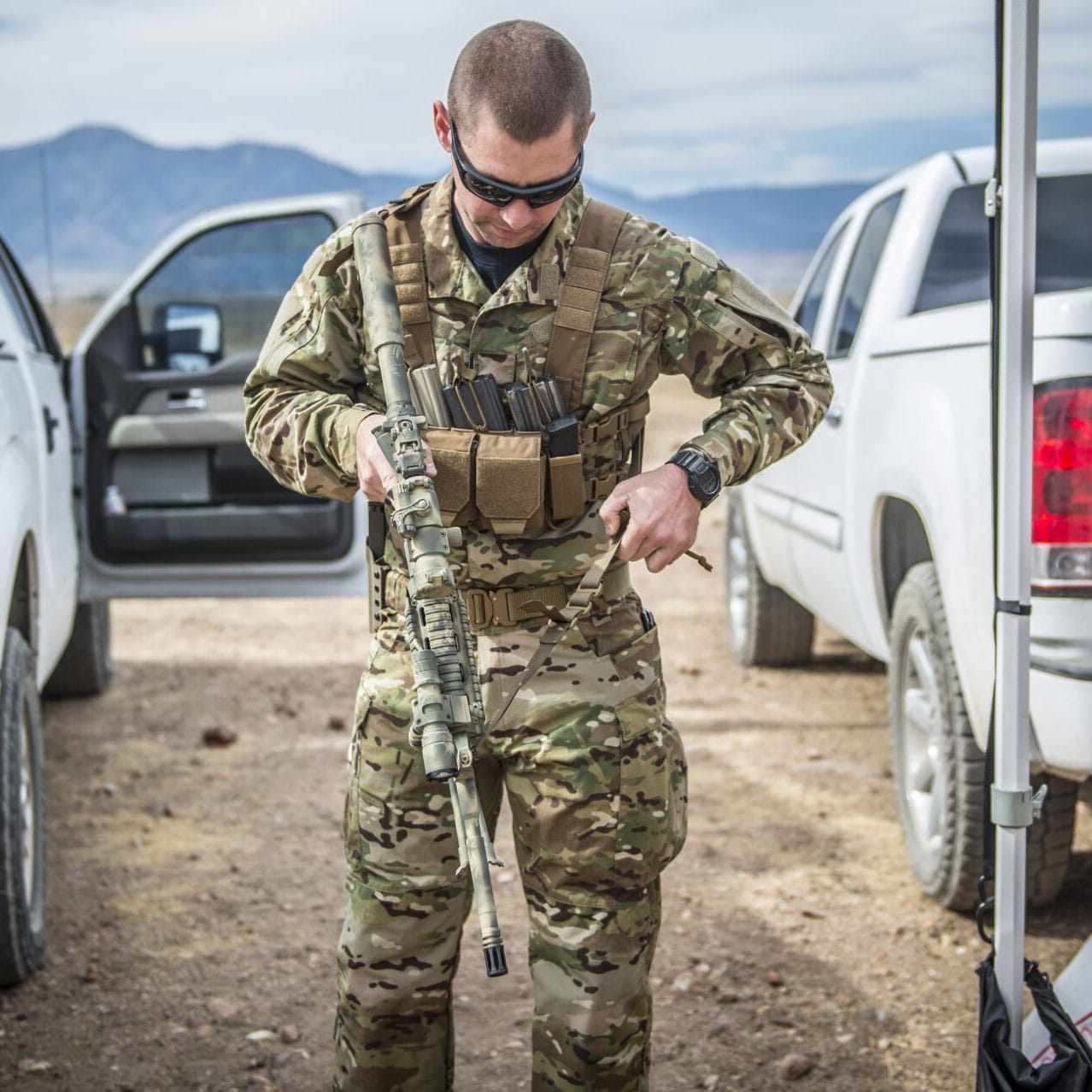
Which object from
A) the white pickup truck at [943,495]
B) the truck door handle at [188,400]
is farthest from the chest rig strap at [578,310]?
the truck door handle at [188,400]

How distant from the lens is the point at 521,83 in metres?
2.07

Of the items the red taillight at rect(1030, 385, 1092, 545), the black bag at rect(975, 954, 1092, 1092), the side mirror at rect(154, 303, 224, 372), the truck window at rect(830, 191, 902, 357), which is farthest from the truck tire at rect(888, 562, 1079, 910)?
the side mirror at rect(154, 303, 224, 372)

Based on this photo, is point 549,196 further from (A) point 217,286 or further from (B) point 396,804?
A: (A) point 217,286

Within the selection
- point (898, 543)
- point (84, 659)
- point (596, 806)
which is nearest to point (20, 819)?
point (596, 806)

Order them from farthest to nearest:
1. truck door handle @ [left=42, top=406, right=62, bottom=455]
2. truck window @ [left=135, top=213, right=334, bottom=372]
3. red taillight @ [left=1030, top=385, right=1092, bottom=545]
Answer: truck window @ [left=135, top=213, right=334, bottom=372]
truck door handle @ [left=42, top=406, right=62, bottom=455]
red taillight @ [left=1030, top=385, right=1092, bottom=545]

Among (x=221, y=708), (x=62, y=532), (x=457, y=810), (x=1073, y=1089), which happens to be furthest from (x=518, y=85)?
(x=221, y=708)

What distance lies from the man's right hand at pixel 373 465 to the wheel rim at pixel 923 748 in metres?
1.95

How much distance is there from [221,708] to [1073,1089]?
4.38 metres

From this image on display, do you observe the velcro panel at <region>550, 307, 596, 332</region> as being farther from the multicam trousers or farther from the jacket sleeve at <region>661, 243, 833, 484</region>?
the multicam trousers

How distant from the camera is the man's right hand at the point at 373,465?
2.08m

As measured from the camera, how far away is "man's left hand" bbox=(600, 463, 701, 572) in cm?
211

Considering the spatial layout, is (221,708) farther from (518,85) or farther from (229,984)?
(518,85)

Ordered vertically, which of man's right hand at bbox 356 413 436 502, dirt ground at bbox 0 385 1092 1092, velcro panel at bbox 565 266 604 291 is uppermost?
velcro panel at bbox 565 266 604 291

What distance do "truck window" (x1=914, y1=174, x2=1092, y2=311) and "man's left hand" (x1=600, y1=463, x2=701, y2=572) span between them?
2423mm
